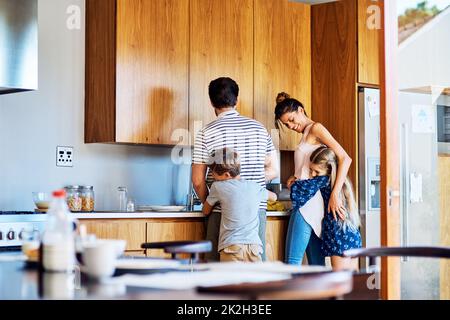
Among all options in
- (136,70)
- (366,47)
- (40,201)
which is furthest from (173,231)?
(366,47)

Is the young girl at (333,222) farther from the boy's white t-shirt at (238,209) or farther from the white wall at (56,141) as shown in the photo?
the white wall at (56,141)

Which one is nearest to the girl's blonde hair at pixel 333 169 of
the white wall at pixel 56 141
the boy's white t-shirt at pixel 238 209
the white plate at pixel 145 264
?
the boy's white t-shirt at pixel 238 209

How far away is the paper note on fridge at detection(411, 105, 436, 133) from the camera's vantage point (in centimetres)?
438

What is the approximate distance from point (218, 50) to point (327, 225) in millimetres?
1283

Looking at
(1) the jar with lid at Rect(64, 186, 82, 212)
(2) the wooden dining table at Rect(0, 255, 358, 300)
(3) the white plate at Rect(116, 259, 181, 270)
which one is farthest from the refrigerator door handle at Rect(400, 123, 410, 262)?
(2) the wooden dining table at Rect(0, 255, 358, 300)

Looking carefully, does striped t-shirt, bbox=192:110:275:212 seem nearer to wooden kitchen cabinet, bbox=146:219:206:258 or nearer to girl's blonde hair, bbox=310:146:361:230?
wooden kitchen cabinet, bbox=146:219:206:258

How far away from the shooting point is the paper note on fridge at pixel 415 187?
169 inches

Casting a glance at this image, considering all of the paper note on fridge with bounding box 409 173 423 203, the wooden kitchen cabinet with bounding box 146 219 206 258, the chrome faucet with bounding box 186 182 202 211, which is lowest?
the wooden kitchen cabinet with bounding box 146 219 206 258

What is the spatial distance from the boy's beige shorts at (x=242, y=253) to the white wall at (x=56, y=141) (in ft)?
3.16

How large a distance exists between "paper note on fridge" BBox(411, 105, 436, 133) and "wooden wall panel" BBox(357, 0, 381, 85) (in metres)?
0.99

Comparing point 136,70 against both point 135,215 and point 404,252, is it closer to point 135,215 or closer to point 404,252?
point 135,215

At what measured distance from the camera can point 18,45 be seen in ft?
13.5
